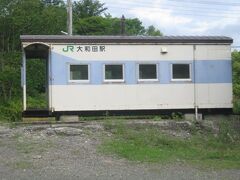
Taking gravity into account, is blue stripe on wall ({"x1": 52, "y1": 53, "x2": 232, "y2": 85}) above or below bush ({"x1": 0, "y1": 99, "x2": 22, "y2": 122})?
above

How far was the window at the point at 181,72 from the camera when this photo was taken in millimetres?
20516

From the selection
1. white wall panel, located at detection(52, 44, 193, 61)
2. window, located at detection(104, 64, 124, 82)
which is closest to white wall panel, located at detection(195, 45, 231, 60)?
white wall panel, located at detection(52, 44, 193, 61)

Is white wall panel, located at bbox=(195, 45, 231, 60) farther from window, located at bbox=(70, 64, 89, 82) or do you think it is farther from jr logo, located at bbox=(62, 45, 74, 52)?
jr logo, located at bbox=(62, 45, 74, 52)

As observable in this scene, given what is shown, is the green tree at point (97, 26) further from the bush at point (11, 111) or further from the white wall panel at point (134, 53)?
the white wall panel at point (134, 53)

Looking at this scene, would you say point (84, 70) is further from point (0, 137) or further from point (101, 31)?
point (101, 31)

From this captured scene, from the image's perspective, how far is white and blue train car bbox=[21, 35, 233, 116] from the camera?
19.8 m

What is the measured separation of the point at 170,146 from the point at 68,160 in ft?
11.5

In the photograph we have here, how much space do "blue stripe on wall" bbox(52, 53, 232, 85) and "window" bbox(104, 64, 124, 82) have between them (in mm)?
178

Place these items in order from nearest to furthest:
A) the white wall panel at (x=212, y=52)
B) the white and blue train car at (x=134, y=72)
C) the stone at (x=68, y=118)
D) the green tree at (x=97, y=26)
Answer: the stone at (x=68, y=118) → the white and blue train car at (x=134, y=72) → the white wall panel at (x=212, y=52) → the green tree at (x=97, y=26)

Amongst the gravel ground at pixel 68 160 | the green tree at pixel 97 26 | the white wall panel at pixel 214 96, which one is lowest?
the gravel ground at pixel 68 160

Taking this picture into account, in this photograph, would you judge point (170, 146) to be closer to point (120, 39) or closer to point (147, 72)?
point (147, 72)

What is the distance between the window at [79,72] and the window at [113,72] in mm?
703

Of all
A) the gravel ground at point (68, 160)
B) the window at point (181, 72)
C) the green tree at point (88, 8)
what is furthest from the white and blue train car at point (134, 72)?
the green tree at point (88, 8)

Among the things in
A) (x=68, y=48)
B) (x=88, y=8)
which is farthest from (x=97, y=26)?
(x=68, y=48)
